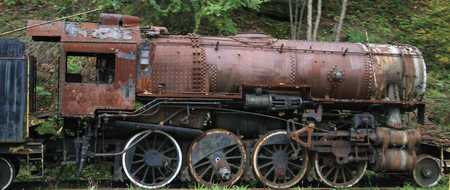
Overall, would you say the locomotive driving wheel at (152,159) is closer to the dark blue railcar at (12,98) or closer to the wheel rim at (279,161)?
the wheel rim at (279,161)

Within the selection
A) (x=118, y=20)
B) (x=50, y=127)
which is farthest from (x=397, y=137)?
(x=50, y=127)

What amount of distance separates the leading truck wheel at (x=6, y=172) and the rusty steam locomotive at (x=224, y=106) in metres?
0.02

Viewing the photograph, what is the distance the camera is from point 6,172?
9.95 m

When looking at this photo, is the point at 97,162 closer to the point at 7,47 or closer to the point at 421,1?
the point at 7,47

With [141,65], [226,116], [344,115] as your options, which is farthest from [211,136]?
[344,115]

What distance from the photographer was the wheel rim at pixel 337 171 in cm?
1085

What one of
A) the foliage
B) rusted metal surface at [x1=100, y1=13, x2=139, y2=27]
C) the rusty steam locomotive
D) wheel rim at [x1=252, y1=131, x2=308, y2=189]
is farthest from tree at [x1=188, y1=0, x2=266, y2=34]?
the foliage

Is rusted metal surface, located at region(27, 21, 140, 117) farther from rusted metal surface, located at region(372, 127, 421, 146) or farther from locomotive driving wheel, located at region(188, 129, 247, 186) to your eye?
rusted metal surface, located at region(372, 127, 421, 146)

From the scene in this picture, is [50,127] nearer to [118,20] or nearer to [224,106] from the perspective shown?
[118,20]

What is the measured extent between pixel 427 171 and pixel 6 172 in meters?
7.55

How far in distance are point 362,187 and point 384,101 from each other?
1.64 m

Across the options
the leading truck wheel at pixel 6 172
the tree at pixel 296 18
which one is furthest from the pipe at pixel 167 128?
the tree at pixel 296 18

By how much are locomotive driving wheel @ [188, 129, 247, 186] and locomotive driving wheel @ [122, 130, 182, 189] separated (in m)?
0.30

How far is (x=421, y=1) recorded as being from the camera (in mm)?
18766
